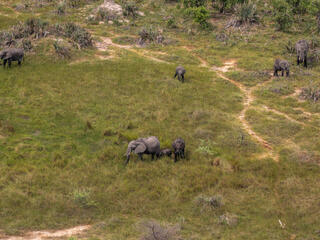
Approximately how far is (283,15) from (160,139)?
82.4 ft

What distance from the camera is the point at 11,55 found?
1107 inches

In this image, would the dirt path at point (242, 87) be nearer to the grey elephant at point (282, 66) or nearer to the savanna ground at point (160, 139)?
the savanna ground at point (160, 139)

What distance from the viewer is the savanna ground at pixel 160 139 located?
1385 cm

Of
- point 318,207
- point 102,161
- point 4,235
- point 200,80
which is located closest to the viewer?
point 4,235

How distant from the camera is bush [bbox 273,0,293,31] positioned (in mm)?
38500

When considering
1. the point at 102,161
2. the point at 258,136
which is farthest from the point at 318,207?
the point at 102,161

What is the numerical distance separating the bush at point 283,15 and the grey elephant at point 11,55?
82.2 ft

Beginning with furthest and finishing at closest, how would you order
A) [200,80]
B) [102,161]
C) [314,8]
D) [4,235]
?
[314,8]
[200,80]
[102,161]
[4,235]

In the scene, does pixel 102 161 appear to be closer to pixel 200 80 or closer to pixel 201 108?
pixel 201 108

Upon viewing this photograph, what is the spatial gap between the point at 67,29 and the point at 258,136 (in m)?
21.2

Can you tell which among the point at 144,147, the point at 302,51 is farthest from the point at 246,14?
the point at 144,147

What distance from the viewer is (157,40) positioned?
3675 centimetres

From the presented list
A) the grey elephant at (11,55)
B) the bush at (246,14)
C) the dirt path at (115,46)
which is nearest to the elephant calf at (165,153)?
the dirt path at (115,46)

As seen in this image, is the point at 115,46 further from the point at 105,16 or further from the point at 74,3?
the point at 74,3
